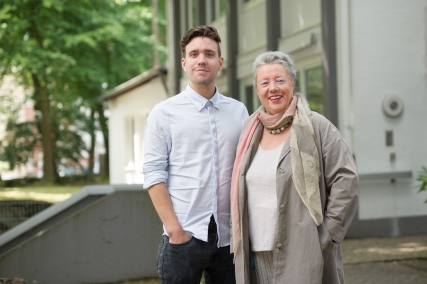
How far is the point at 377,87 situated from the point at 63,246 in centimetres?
515

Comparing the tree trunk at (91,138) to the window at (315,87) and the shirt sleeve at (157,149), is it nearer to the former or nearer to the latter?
the window at (315,87)

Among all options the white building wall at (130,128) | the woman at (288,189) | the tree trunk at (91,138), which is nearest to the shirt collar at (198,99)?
the woman at (288,189)

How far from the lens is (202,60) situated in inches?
129

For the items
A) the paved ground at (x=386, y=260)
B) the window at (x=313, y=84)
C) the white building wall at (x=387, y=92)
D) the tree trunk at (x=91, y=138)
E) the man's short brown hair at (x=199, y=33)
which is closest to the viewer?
the man's short brown hair at (x=199, y=33)

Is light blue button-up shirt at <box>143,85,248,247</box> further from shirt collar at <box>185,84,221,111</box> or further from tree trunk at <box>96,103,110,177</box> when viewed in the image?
tree trunk at <box>96,103,110,177</box>

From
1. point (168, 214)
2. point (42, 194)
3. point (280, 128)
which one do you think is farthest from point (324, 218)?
point (42, 194)

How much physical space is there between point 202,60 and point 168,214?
0.85m

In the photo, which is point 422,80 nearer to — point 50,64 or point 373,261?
point 373,261

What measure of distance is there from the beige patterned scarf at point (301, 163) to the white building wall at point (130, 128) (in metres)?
15.9

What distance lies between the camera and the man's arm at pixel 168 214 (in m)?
3.17

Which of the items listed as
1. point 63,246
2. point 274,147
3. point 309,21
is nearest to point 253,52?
point 309,21

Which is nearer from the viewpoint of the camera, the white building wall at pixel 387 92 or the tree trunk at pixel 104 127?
the white building wall at pixel 387 92

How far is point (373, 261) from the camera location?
729 centimetres

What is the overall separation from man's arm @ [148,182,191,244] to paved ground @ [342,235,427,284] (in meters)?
3.62
